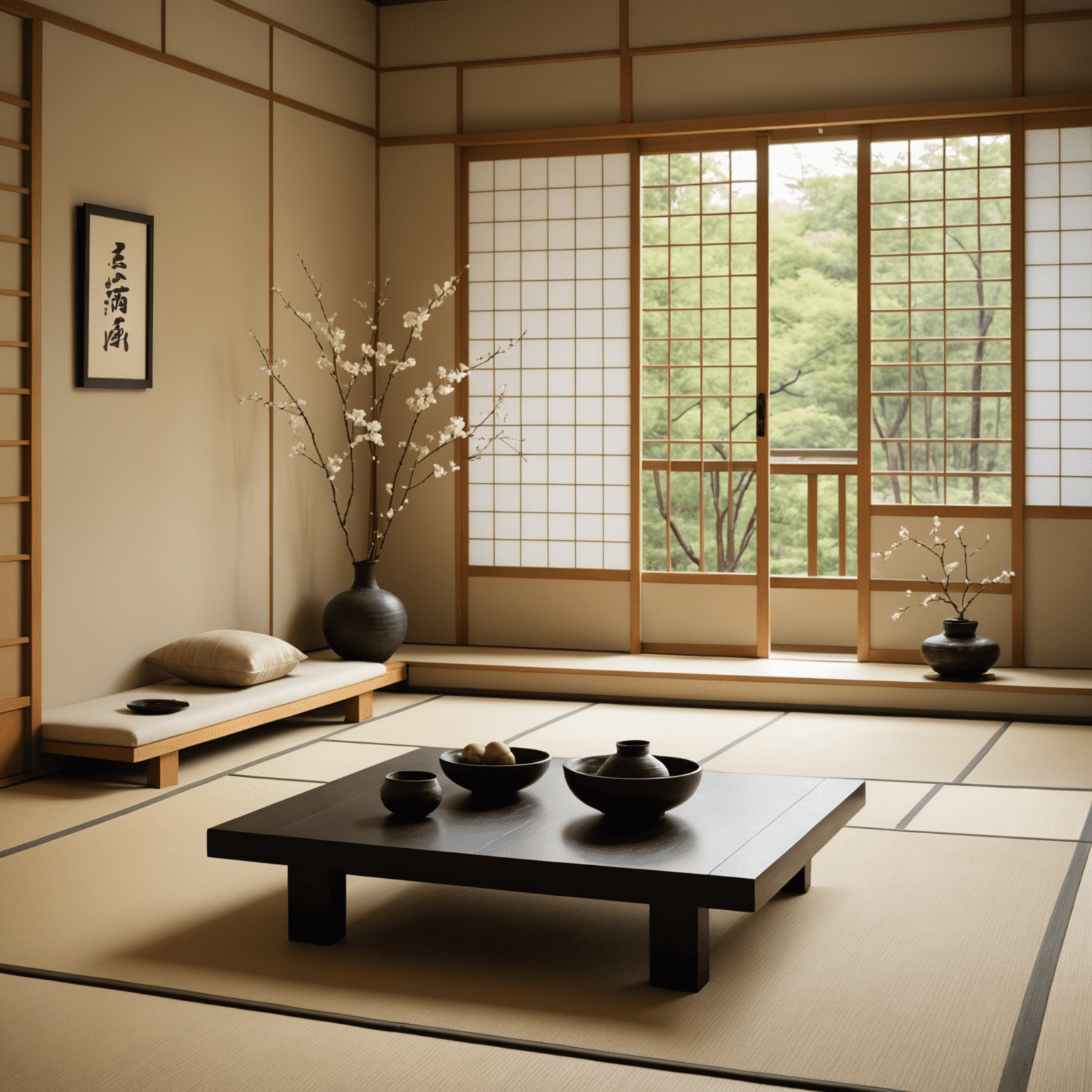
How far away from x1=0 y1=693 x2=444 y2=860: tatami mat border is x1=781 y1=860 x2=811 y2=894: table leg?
2011 mm

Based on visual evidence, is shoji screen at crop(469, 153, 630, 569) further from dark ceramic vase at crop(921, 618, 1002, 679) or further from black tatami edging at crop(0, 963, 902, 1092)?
black tatami edging at crop(0, 963, 902, 1092)

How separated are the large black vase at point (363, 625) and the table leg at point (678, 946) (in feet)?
11.5

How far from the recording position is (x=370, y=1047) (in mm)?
2357

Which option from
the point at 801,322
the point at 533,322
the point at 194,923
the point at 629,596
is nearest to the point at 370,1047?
the point at 194,923

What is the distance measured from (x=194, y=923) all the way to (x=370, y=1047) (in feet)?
2.69

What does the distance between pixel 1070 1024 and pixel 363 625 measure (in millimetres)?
3997

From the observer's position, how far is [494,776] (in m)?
2.99

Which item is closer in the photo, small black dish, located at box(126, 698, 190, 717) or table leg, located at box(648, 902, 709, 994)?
table leg, located at box(648, 902, 709, 994)

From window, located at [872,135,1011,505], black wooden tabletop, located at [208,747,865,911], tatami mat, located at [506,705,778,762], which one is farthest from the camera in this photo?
window, located at [872,135,1011,505]

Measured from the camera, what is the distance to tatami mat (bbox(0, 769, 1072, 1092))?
2.38 metres

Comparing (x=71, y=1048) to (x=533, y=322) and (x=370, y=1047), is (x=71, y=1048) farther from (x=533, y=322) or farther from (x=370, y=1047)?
(x=533, y=322)

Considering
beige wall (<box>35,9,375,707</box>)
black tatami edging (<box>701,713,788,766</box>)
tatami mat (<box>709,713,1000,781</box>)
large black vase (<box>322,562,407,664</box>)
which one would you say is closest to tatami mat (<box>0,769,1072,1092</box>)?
tatami mat (<box>709,713,1000,781</box>)

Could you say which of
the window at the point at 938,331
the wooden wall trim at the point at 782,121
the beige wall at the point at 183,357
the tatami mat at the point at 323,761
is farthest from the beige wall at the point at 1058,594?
the window at the point at 938,331

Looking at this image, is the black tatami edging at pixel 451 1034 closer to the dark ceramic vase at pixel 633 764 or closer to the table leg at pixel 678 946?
the table leg at pixel 678 946
